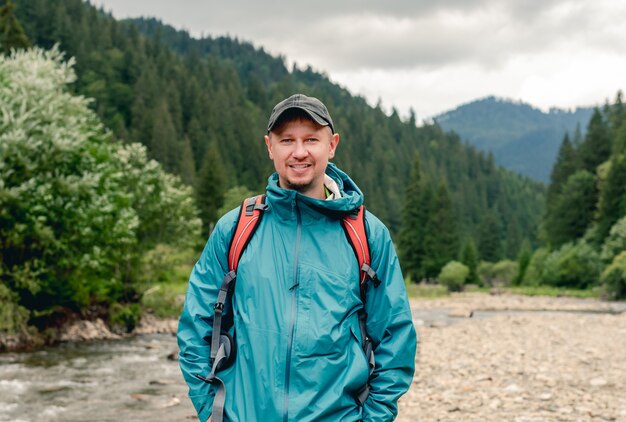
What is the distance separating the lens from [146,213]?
3284 centimetres

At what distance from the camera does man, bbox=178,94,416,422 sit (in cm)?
317

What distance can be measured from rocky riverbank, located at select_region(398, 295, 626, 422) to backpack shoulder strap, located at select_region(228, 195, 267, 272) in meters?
7.55

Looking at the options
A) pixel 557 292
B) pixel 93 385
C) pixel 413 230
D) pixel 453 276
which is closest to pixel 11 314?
pixel 93 385

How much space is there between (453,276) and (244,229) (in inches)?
2653

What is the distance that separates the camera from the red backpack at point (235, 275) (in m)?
3.32

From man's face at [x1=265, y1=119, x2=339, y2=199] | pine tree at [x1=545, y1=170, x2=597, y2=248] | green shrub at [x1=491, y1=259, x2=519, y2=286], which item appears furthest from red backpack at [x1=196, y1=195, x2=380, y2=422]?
green shrub at [x1=491, y1=259, x2=519, y2=286]

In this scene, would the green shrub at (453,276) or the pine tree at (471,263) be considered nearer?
the green shrub at (453,276)

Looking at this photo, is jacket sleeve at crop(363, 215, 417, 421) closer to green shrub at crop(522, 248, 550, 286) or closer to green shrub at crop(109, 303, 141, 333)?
green shrub at crop(109, 303, 141, 333)

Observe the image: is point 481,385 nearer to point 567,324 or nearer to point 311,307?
point 311,307

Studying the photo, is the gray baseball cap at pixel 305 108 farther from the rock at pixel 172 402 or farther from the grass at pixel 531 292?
the grass at pixel 531 292

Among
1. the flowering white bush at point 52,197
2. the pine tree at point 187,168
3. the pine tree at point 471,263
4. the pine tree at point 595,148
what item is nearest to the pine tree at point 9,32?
the flowering white bush at point 52,197

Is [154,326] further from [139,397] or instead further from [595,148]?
[595,148]

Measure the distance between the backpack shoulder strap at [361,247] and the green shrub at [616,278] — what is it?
48.6 meters

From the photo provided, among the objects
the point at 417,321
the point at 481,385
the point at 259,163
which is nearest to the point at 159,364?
the point at 481,385
